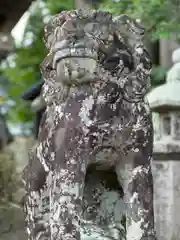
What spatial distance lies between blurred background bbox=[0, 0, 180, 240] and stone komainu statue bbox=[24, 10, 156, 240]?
105 centimetres

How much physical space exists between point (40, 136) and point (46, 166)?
0.26 ft

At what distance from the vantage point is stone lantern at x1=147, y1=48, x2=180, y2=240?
1924 mm

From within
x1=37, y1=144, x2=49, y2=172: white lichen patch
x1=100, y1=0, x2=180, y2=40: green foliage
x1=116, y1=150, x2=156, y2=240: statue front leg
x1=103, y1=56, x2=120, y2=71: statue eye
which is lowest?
x1=116, y1=150, x2=156, y2=240: statue front leg

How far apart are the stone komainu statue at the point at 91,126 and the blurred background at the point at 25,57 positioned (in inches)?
41.4

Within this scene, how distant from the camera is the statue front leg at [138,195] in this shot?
1029 millimetres

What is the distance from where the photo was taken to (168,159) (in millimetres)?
1964

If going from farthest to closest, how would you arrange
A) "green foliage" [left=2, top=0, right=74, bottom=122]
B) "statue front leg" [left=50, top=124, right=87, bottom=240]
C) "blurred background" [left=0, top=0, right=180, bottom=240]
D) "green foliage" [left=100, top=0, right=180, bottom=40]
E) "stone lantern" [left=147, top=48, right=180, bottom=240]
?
"green foliage" [left=2, top=0, right=74, bottom=122] < "blurred background" [left=0, top=0, right=180, bottom=240] < "green foliage" [left=100, top=0, right=180, bottom=40] < "stone lantern" [left=147, top=48, right=180, bottom=240] < "statue front leg" [left=50, top=124, right=87, bottom=240]

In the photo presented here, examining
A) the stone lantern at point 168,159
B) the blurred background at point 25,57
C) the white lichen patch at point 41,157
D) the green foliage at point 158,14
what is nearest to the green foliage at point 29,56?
the blurred background at point 25,57

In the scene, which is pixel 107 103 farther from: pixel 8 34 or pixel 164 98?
pixel 8 34

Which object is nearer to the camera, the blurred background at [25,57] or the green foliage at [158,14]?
the green foliage at [158,14]

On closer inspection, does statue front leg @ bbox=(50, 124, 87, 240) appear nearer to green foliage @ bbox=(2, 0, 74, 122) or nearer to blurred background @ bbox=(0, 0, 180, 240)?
blurred background @ bbox=(0, 0, 180, 240)

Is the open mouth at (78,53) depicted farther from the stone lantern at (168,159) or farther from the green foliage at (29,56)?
the green foliage at (29,56)

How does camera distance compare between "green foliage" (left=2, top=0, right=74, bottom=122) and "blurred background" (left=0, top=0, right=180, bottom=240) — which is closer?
"blurred background" (left=0, top=0, right=180, bottom=240)

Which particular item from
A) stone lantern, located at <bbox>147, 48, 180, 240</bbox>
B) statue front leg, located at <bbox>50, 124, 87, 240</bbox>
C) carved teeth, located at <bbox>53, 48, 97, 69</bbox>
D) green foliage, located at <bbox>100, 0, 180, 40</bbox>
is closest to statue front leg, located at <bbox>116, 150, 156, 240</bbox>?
statue front leg, located at <bbox>50, 124, 87, 240</bbox>
